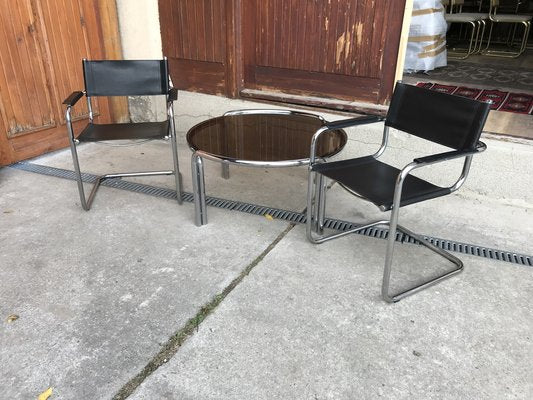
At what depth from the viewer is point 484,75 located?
451cm

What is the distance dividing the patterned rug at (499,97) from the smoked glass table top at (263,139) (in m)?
1.47

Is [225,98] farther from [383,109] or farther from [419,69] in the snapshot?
[419,69]

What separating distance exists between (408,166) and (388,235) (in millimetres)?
335

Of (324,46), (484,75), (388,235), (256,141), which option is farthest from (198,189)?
(484,75)

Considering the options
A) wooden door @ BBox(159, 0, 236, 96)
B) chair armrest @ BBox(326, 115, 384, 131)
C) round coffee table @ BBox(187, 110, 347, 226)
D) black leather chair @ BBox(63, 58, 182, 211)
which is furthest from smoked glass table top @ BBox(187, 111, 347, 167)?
wooden door @ BBox(159, 0, 236, 96)

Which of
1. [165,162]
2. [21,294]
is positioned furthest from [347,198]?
[21,294]

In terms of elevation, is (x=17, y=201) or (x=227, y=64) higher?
(x=227, y=64)

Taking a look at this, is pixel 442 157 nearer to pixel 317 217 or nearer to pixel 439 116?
pixel 439 116

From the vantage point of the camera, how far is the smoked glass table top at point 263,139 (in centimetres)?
214

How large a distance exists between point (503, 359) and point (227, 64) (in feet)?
8.86

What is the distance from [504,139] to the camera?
2.65 metres

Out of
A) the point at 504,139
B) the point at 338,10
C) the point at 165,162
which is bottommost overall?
the point at 165,162

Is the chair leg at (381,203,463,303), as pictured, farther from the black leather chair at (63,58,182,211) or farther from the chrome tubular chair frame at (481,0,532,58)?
the chrome tubular chair frame at (481,0,532,58)

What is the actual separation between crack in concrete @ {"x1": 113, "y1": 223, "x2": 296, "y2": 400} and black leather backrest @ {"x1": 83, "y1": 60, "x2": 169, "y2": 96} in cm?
140
